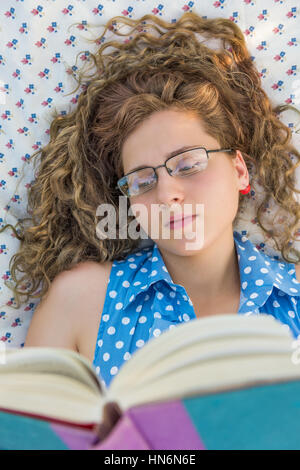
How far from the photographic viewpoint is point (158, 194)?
1300 mm

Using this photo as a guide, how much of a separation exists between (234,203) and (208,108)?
30 cm

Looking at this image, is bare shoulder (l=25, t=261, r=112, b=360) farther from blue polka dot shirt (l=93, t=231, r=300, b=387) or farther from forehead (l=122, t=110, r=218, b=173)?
forehead (l=122, t=110, r=218, b=173)

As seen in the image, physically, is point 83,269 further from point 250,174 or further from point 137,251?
point 250,174

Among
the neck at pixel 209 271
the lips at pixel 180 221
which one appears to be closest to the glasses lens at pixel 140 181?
the lips at pixel 180 221

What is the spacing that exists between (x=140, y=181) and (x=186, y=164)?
5.6 inches

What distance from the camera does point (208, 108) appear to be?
4.69 ft

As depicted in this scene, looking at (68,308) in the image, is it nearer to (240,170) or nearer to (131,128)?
(131,128)

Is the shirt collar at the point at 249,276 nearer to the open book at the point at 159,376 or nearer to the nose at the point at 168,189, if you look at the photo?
the nose at the point at 168,189

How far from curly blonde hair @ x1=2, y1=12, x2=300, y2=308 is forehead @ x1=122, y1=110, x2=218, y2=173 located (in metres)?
0.03

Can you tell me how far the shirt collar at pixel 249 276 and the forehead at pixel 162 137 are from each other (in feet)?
1.08

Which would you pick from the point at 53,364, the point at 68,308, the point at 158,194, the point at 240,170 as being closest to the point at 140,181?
the point at 158,194

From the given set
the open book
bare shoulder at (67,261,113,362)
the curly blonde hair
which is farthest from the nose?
the open book

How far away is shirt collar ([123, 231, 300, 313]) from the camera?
1.41 meters

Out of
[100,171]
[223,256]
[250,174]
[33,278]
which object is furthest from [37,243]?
[250,174]
